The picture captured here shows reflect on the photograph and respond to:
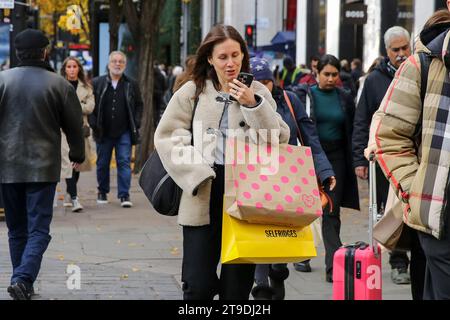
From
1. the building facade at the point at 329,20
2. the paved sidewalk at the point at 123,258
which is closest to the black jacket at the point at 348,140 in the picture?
the paved sidewalk at the point at 123,258

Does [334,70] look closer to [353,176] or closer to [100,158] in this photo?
[353,176]

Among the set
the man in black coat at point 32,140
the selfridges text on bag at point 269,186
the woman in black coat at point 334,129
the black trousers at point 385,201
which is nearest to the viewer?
the selfridges text on bag at point 269,186

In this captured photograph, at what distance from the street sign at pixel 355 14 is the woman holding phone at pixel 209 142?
15.2m

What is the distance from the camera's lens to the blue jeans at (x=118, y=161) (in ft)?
46.3

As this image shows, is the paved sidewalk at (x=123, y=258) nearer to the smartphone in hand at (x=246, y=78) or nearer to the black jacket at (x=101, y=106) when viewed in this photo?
the black jacket at (x=101, y=106)

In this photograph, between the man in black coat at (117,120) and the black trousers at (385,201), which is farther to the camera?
the man in black coat at (117,120)

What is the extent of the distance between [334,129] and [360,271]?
3767 mm

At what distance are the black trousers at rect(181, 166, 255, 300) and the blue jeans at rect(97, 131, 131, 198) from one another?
8.43m

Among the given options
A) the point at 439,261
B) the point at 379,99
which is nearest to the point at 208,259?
the point at 439,261

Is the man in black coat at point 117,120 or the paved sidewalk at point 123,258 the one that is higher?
the man in black coat at point 117,120

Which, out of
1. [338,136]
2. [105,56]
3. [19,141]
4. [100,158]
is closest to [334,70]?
[338,136]

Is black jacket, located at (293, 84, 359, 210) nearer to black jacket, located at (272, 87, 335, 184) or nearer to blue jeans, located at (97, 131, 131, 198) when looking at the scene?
black jacket, located at (272, 87, 335, 184)

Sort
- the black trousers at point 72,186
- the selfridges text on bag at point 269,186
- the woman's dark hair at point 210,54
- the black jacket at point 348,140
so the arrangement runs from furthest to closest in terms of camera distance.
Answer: the black trousers at point 72,186 < the black jacket at point 348,140 < the woman's dark hair at point 210,54 < the selfridges text on bag at point 269,186

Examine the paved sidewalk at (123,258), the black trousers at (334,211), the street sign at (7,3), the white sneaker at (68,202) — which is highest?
the street sign at (7,3)
